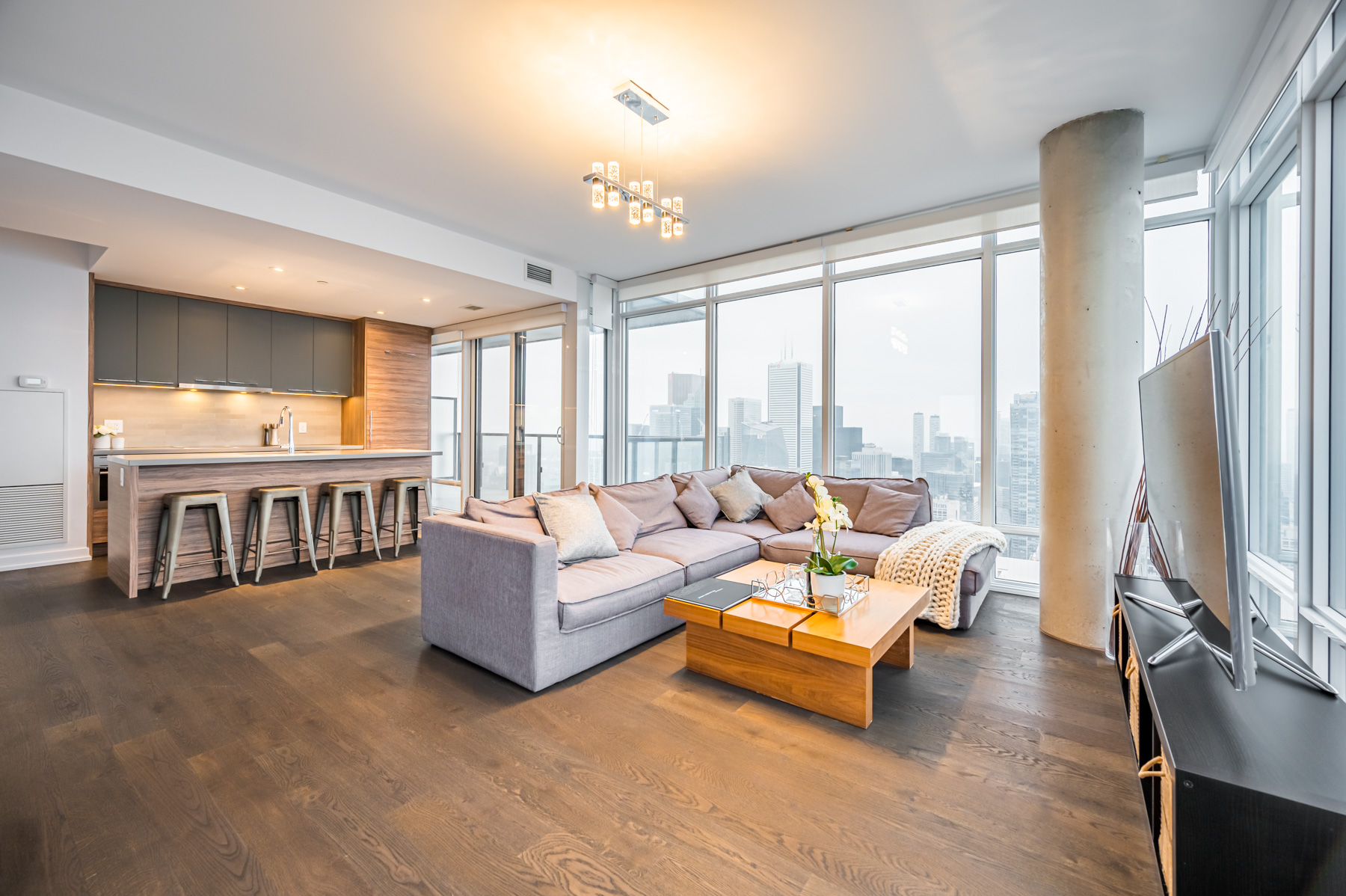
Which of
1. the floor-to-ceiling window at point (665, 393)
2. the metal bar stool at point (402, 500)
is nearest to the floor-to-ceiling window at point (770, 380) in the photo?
the floor-to-ceiling window at point (665, 393)

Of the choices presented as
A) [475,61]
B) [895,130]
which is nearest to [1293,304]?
[895,130]

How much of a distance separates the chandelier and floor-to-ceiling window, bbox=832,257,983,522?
2.25 m

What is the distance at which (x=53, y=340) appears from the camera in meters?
4.75

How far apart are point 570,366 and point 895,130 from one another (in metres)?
3.85

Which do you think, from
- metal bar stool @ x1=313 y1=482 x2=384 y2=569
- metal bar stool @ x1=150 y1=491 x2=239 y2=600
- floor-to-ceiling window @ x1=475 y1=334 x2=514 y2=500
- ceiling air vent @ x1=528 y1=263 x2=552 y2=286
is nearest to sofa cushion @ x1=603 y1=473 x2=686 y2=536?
metal bar stool @ x1=313 y1=482 x2=384 y2=569

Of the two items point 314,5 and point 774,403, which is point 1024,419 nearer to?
point 774,403

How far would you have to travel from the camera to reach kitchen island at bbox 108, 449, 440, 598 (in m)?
3.90

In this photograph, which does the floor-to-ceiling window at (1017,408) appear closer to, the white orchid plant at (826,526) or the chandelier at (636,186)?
the white orchid plant at (826,526)

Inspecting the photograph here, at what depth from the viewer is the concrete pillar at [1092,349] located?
3039mm

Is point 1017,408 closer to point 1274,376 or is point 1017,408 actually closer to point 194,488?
point 1274,376

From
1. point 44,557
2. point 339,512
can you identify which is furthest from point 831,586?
point 44,557

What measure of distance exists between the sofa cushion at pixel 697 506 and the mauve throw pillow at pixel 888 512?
1.11m

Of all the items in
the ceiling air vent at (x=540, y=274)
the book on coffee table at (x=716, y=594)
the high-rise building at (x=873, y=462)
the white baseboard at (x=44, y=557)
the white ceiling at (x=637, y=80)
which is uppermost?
the white ceiling at (x=637, y=80)

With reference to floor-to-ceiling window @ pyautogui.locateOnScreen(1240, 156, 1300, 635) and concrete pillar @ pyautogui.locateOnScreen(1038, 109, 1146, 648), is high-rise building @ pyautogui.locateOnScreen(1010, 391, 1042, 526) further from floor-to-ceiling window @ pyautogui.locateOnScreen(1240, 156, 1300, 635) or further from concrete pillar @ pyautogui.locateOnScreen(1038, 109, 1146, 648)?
floor-to-ceiling window @ pyautogui.locateOnScreen(1240, 156, 1300, 635)
